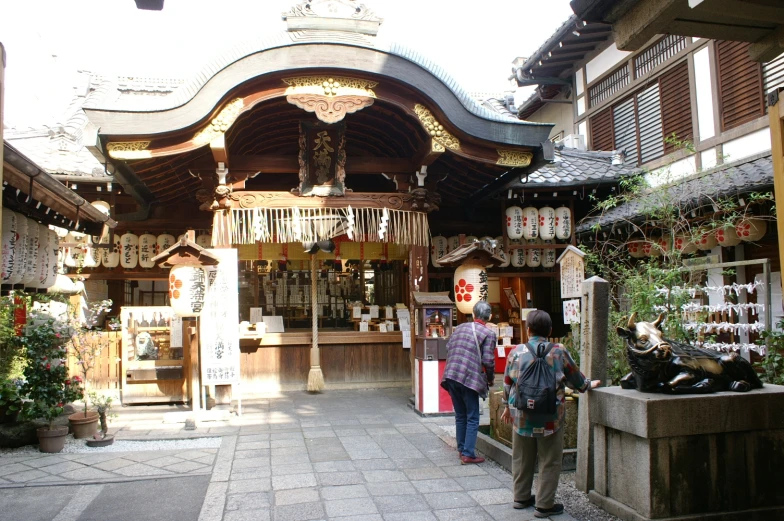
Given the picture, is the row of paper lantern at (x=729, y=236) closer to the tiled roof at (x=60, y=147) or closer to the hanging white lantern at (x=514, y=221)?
the hanging white lantern at (x=514, y=221)

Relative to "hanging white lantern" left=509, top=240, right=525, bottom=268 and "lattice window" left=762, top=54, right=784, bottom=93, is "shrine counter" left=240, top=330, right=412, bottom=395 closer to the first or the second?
"hanging white lantern" left=509, top=240, right=525, bottom=268

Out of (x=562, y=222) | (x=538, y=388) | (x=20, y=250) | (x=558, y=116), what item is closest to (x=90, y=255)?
(x=20, y=250)

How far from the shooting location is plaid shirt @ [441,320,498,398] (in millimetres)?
6973

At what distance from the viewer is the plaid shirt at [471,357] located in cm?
697

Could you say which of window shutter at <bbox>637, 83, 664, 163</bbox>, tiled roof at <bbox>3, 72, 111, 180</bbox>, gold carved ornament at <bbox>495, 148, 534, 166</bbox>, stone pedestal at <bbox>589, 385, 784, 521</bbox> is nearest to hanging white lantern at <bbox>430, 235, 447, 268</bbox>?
gold carved ornament at <bbox>495, 148, 534, 166</bbox>

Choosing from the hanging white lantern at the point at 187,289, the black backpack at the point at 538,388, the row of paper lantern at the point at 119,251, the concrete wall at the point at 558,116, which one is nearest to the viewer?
the black backpack at the point at 538,388

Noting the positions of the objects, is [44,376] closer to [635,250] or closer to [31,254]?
[31,254]

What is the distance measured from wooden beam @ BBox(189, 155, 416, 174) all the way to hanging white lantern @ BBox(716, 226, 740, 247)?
18.1ft

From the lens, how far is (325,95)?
9.90m

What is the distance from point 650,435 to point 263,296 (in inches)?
407

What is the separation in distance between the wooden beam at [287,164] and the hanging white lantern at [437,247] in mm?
2447

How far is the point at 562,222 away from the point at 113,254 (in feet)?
32.6

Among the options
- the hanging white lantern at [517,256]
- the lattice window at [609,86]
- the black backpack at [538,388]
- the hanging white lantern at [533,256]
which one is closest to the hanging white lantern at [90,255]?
the hanging white lantern at [517,256]

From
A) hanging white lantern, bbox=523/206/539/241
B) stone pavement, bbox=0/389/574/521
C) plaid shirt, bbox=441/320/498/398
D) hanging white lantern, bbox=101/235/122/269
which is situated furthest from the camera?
hanging white lantern, bbox=523/206/539/241
